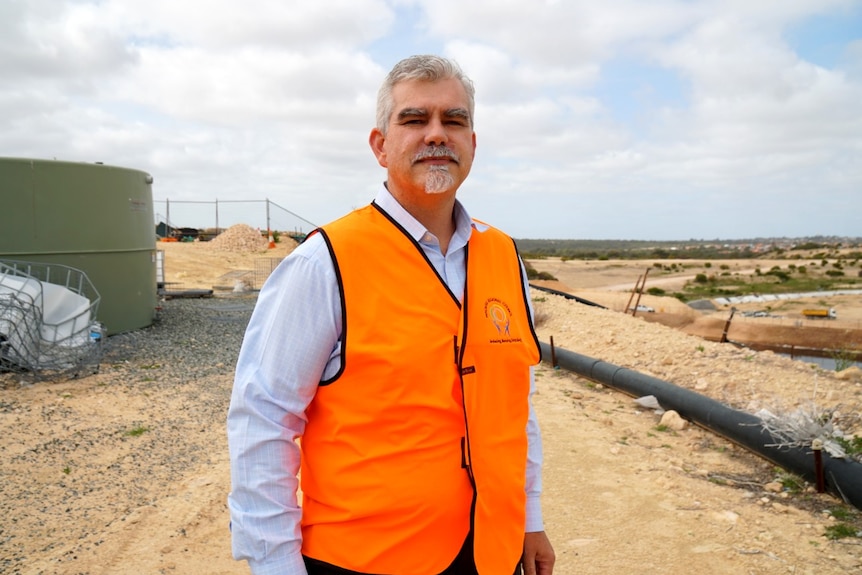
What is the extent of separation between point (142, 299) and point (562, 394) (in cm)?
840

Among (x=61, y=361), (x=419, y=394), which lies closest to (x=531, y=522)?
(x=419, y=394)

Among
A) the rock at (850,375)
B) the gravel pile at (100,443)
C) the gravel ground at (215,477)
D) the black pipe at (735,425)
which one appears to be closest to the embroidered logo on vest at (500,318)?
the gravel ground at (215,477)

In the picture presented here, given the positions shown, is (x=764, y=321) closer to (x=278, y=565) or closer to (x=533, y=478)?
(x=533, y=478)

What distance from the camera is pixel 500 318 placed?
2.01 m

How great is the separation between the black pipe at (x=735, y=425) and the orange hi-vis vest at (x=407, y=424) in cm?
434

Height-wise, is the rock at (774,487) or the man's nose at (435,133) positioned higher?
the man's nose at (435,133)

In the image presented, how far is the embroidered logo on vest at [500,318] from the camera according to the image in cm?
197

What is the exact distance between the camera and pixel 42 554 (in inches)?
164

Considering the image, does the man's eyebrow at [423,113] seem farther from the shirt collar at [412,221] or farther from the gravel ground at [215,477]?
the gravel ground at [215,477]

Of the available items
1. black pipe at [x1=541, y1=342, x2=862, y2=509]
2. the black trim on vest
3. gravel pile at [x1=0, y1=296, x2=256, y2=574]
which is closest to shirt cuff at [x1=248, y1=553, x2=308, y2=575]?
the black trim on vest

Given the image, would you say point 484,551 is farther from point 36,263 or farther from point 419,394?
point 36,263

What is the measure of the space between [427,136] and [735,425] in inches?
223

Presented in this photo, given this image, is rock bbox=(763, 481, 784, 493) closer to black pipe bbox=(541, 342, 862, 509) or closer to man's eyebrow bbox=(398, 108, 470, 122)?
black pipe bbox=(541, 342, 862, 509)

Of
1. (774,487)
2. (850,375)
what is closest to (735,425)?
(774,487)
